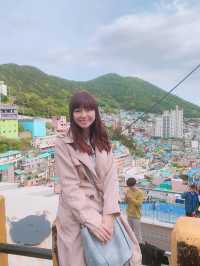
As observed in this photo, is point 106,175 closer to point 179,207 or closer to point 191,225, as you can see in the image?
point 191,225

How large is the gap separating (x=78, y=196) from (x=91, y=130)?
240mm

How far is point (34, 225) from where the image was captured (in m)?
3.08

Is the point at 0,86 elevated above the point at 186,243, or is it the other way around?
the point at 0,86

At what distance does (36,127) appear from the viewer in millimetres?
36750

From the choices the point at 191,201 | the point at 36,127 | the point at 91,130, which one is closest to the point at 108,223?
the point at 91,130

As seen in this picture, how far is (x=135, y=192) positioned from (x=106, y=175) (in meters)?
2.65

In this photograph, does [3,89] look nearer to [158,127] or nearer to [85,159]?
[158,127]

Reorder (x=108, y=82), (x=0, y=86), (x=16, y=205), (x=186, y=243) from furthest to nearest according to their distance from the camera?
1. (x=0, y=86)
2. (x=108, y=82)
3. (x=16, y=205)
4. (x=186, y=243)

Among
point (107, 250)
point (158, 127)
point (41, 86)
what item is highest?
point (41, 86)

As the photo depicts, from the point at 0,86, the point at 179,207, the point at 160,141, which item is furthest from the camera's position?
the point at 0,86

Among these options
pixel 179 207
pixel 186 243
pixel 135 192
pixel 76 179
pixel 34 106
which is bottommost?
pixel 179 207

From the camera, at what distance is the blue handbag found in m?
Result: 0.93

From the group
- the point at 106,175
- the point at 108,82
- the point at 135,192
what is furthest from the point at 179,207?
the point at 108,82

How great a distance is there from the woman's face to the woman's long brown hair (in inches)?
0.4
